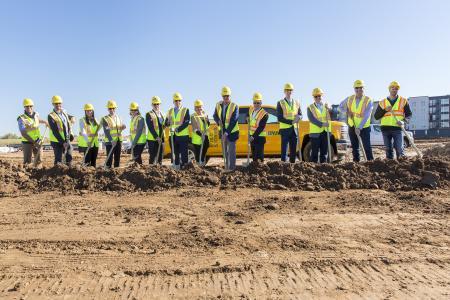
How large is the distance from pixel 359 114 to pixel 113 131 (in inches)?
238

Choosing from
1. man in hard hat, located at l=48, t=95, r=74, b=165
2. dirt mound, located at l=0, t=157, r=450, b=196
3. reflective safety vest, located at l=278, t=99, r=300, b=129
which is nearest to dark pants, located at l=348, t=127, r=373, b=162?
dirt mound, located at l=0, t=157, r=450, b=196

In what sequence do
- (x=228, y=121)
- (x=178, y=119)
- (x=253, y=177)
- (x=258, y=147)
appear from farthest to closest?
(x=178, y=119) → (x=258, y=147) → (x=228, y=121) → (x=253, y=177)

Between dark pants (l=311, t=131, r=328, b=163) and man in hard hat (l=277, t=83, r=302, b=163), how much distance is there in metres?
0.46

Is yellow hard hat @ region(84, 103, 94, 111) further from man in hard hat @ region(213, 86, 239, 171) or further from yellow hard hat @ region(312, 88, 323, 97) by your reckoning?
yellow hard hat @ region(312, 88, 323, 97)

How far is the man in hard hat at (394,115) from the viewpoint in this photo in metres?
9.80

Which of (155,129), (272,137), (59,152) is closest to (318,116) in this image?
(272,137)

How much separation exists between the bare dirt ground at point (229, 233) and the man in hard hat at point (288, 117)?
1671 mm

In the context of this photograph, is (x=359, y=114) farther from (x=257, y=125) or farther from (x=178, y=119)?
(x=178, y=119)

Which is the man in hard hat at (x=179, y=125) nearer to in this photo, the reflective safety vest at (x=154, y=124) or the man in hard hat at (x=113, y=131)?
the reflective safety vest at (x=154, y=124)

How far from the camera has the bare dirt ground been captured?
12.6 ft

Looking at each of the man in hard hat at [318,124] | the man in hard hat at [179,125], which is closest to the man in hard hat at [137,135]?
the man in hard hat at [179,125]

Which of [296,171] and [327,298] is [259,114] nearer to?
[296,171]

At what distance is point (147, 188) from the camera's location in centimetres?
837

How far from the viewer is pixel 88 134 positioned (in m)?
10.8
